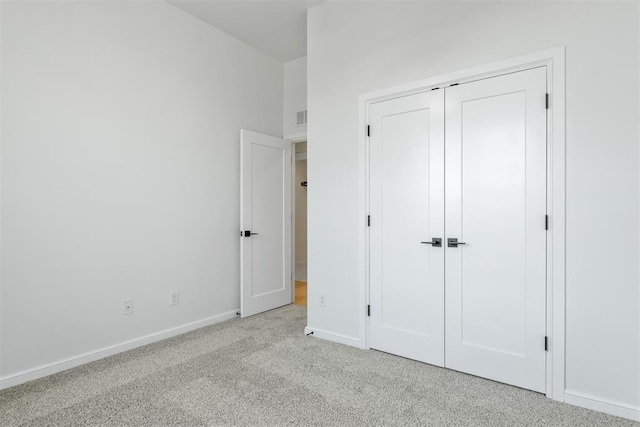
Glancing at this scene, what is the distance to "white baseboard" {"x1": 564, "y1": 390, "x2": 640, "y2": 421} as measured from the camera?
6.14 feet

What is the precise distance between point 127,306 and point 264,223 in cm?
166

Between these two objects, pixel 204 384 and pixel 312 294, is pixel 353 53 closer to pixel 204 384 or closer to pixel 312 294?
pixel 312 294

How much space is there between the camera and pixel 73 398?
6.93 feet

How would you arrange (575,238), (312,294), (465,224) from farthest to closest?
(312,294) → (465,224) → (575,238)

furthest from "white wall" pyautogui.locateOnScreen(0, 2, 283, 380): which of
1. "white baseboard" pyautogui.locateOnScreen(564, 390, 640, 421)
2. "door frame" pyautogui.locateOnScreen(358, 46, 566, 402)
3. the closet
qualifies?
"white baseboard" pyautogui.locateOnScreen(564, 390, 640, 421)

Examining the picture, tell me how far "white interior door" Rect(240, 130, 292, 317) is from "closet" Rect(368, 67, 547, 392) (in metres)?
1.57

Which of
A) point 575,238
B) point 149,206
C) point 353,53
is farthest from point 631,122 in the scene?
point 149,206

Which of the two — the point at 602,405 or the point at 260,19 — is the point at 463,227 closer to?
the point at 602,405

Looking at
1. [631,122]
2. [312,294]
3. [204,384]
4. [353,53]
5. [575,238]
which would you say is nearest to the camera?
[631,122]

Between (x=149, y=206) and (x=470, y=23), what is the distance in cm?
299

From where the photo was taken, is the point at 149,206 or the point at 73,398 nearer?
the point at 73,398

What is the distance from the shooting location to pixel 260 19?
3.41 meters

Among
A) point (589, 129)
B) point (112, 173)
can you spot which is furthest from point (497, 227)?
point (112, 173)

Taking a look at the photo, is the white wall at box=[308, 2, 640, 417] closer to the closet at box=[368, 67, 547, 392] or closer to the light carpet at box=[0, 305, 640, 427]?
the closet at box=[368, 67, 547, 392]
